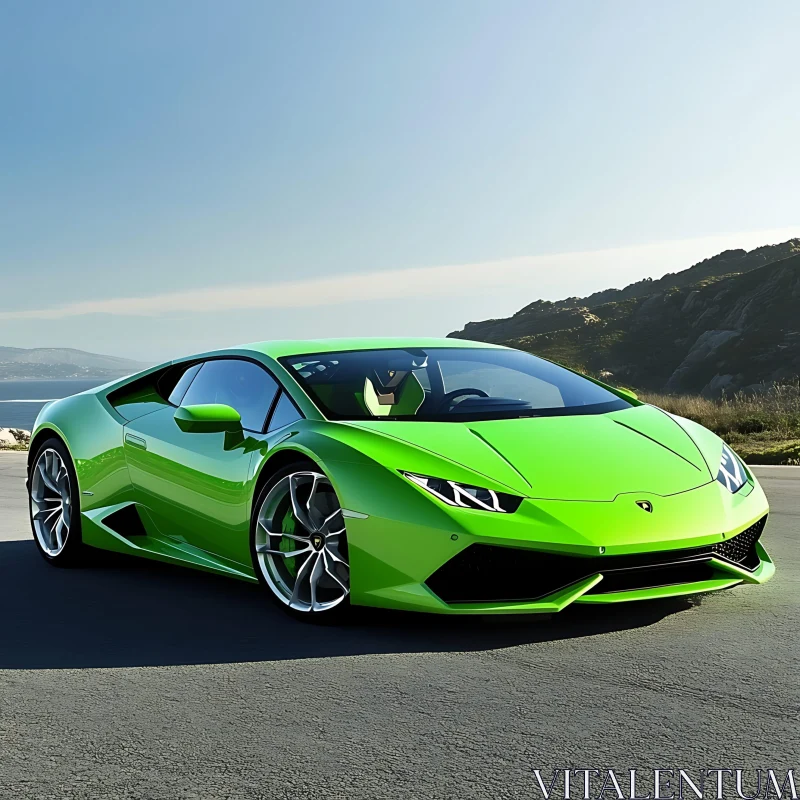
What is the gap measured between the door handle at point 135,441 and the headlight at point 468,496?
7.25 feet

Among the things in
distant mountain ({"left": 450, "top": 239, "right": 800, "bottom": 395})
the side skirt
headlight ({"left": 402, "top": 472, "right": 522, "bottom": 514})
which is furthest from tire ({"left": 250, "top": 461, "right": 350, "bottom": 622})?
distant mountain ({"left": 450, "top": 239, "right": 800, "bottom": 395})

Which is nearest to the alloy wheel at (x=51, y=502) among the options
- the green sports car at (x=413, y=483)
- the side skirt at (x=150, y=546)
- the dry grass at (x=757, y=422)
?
the green sports car at (x=413, y=483)

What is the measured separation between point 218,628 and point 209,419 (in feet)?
3.41

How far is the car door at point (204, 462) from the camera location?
17.1 ft

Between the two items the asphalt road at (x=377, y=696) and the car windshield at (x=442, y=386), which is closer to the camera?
the asphalt road at (x=377, y=696)

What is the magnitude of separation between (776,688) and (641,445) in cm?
151

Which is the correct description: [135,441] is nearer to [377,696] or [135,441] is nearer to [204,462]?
[204,462]

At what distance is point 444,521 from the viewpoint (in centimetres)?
421

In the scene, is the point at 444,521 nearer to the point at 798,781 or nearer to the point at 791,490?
the point at 798,781

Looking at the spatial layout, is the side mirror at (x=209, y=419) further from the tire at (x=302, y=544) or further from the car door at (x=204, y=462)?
the tire at (x=302, y=544)

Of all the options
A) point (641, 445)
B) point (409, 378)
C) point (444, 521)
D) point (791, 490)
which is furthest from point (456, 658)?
point (791, 490)

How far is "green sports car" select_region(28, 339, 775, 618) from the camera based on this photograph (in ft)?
13.9

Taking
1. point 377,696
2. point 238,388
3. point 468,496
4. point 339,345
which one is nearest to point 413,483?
point 468,496

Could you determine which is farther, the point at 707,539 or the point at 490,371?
the point at 490,371
